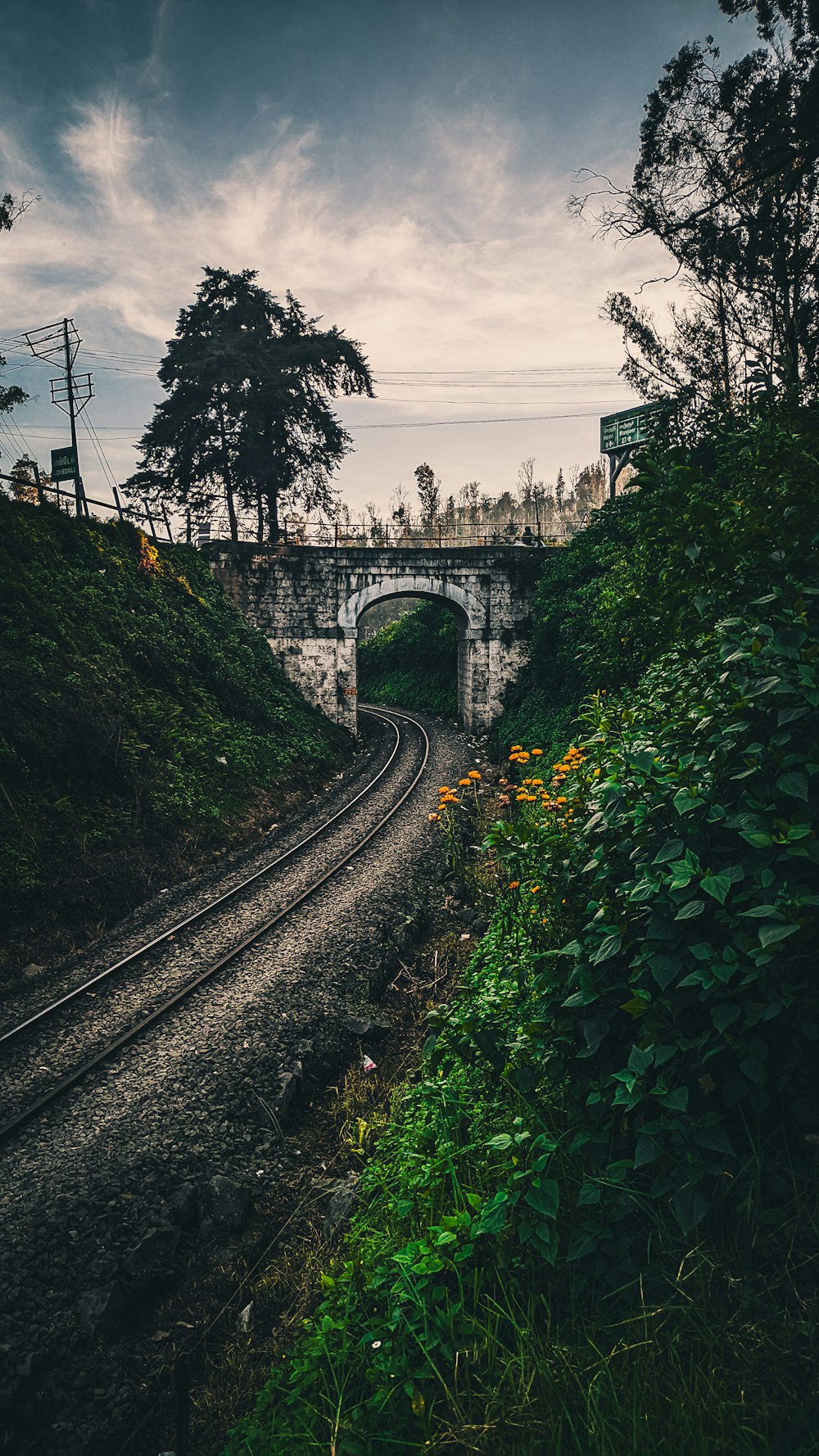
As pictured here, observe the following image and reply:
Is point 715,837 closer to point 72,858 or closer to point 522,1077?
point 522,1077

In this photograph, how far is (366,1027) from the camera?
6.61 metres

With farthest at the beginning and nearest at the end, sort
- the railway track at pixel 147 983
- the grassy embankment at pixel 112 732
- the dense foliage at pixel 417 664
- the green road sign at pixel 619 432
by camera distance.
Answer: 1. the dense foliage at pixel 417 664
2. the green road sign at pixel 619 432
3. the grassy embankment at pixel 112 732
4. the railway track at pixel 147 983

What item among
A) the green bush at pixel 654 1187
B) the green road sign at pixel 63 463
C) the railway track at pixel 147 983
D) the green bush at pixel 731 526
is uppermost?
the green road sign at pixel 63 463

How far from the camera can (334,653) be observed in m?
22.4

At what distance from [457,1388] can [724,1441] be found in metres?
1.12

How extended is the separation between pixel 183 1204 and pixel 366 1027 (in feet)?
7.98

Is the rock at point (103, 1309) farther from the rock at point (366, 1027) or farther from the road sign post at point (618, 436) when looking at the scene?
the road sign post at point (618, 436)

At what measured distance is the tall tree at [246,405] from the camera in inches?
926

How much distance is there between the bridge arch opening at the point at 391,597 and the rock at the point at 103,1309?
18892mm

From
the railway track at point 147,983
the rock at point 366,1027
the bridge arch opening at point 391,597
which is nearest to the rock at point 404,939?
the rock at point 366,1027

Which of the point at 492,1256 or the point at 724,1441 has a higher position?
the point at 724,1441

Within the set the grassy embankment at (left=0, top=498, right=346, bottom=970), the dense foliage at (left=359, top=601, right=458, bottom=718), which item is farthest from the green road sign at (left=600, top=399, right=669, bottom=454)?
the grassy embankment at (left=0, top=498, right=346, bottom=970)

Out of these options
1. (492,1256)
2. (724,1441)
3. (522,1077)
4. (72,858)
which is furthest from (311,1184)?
(72,858)

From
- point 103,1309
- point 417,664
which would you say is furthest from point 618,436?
point 103,1309
